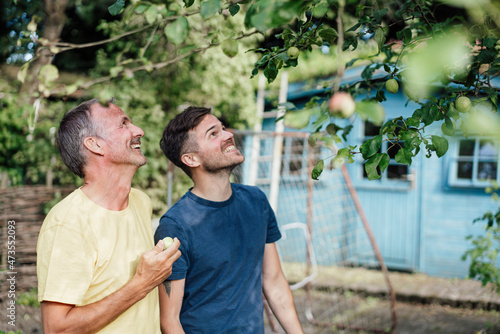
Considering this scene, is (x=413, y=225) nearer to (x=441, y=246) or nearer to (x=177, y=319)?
(x=441, y=246)

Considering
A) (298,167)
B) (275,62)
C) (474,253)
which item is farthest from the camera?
A: (298,167)

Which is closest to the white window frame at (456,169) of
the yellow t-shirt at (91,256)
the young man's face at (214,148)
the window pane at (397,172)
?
the window pane at (397,172)

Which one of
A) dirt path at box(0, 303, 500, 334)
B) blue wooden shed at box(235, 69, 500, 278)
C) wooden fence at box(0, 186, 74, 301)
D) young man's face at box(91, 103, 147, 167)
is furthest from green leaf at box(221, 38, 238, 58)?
blue wooden shed at box(235, 69, 500, 278)

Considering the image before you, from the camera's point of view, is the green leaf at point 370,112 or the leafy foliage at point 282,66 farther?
the leafy foliage at point 282,66

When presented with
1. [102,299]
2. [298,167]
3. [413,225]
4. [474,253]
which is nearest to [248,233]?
[102,299]

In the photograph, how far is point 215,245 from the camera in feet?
6.05

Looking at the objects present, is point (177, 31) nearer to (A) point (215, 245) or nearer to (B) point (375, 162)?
(B) point (375, 162)

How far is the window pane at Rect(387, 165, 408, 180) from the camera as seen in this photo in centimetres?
667

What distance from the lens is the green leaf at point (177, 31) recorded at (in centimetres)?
99

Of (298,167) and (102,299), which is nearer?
(102,299)

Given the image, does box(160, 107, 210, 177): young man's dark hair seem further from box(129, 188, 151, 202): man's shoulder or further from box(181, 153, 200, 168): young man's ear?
box(129, 188, 151, 202): man's shoulder

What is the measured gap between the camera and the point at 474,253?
3.66 metres

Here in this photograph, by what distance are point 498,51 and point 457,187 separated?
5.36 metres

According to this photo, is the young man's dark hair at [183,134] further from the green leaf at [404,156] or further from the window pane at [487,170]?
the window pane at [487,170]
